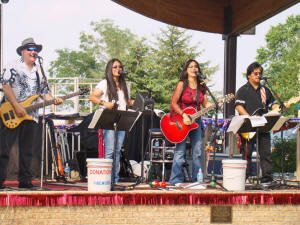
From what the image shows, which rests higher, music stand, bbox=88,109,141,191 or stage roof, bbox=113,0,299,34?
stage roof, bbox=113,0,299,34

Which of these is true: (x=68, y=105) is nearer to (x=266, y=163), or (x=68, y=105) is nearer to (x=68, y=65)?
(x=68, y=65)

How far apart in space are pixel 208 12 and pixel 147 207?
728 centimetres

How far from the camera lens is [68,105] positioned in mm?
53750

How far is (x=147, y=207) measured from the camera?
15.8 feet

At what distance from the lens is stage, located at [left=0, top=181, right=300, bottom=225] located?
4.55m

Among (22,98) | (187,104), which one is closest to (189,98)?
(187,104)

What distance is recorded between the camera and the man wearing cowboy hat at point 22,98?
214 inches

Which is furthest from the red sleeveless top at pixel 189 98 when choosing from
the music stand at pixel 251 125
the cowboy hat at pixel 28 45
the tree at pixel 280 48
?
the tree at pixel 280 48

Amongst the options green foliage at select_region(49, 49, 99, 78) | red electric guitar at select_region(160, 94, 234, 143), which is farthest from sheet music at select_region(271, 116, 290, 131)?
green foliage at select_region(49, 49, 99, 78)

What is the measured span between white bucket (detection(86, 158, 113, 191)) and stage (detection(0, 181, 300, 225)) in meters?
0.25

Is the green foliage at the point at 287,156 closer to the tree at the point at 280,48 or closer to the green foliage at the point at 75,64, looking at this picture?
the tree at the point at 280,48

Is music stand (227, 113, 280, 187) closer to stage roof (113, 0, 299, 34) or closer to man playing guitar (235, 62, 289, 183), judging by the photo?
man playing guitar (235, 62, 289, 183)

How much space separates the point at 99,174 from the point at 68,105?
49.5m

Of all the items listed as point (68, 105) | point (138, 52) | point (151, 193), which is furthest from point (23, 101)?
point (68, 105)
